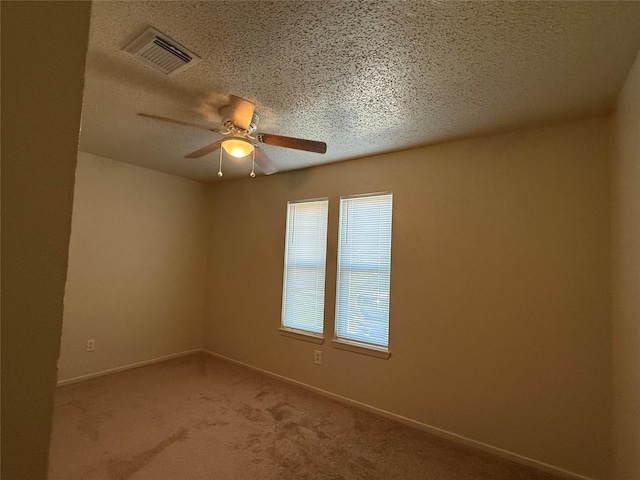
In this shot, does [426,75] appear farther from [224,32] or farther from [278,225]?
[278,225]

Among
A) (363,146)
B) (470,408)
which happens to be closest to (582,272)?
(470,408)

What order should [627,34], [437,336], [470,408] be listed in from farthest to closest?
[437,336] → [470,408] → [627,34]

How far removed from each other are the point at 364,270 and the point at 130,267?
2851mm

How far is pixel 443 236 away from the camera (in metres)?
2.56

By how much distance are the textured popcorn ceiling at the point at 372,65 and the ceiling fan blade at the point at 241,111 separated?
5cm

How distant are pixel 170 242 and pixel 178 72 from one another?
280 centimetres

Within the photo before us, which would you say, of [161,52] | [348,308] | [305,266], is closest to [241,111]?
[161,52]

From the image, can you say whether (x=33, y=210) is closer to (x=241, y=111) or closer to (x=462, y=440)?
(x=241, y=111)

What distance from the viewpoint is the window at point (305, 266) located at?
3.28m

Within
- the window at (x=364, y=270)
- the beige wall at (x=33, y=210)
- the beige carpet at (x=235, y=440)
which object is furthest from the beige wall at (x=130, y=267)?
the beige wall at (x=33, y=210)

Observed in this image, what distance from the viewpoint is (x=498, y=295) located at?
2.27 m

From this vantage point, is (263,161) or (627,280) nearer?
A: (627,280)

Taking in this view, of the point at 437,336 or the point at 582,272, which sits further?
the point at 437,336

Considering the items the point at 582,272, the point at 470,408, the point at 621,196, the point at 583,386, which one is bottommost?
the point at 470,408
